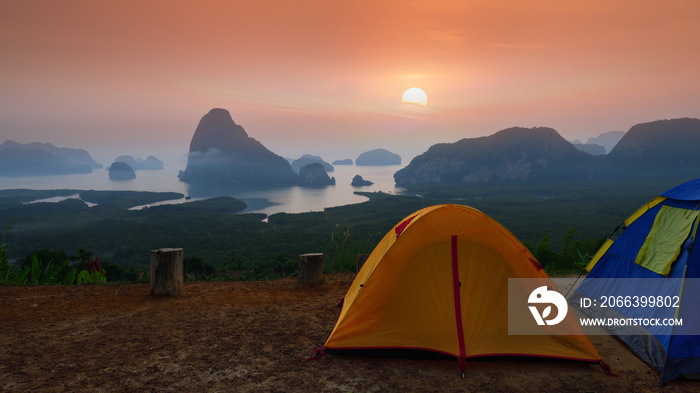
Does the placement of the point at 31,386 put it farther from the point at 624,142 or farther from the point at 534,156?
the point at 624,142

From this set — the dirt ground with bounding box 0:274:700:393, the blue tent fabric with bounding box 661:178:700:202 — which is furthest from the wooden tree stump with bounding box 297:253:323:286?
the blue tent fabric with bounding box 661:178:700:202

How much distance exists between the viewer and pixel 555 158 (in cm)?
15625

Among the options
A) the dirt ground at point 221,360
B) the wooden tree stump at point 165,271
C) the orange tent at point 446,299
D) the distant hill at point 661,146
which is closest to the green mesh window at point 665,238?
the dirt ground at point 221,360

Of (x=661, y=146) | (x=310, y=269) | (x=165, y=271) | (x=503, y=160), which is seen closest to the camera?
(x=165, y=271)

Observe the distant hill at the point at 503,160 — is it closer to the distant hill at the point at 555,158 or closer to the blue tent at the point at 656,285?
the distant hill at the point at 555,158

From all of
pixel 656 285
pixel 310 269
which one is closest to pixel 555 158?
pixel 310 269

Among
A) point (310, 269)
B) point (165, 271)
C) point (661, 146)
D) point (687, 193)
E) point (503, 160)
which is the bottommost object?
point (310, 269)

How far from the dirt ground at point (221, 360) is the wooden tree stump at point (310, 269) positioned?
1556 mm

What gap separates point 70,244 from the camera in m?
55.3

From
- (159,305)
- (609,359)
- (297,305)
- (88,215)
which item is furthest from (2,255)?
(88,215)

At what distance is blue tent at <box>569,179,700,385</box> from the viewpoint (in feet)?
15.6

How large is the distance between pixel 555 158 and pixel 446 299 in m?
175

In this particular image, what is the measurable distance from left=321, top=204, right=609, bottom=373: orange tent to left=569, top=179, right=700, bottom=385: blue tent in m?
0.94

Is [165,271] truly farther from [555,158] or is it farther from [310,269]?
[555,158]
